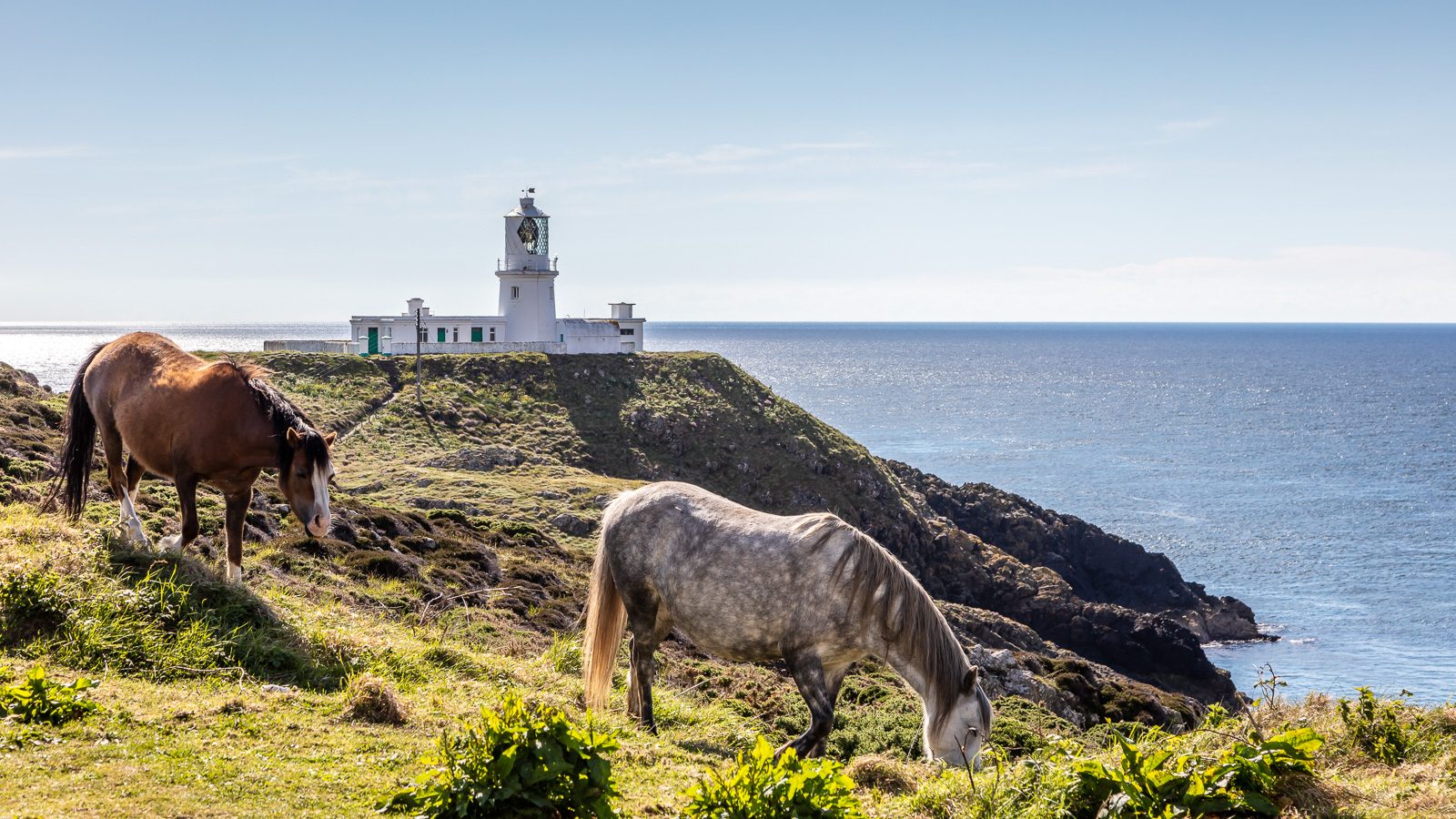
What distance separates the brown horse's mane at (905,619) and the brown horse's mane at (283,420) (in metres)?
4.99

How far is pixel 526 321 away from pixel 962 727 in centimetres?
6660

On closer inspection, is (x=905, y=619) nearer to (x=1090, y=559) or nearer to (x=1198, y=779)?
(x=1198, y=779)

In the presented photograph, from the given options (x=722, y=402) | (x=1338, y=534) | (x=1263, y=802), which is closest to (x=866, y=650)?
(x=1263, y=802)

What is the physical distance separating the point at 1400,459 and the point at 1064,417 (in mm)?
40812

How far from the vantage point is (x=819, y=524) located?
30.5ft

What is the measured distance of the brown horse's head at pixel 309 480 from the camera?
9977mm

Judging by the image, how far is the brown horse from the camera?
33.2 feet

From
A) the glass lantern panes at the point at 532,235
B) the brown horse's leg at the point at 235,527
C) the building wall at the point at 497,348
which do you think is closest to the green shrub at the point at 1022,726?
the brown horse's leg at the point at 235,527

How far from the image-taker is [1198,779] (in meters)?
5.88

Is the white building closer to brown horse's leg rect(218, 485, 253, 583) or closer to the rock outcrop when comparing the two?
the rock outcrop

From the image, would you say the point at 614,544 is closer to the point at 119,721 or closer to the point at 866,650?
the point at 866,650

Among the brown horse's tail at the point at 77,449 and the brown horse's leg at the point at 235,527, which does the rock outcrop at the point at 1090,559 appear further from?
the brown horse's tail at the point at 77,449

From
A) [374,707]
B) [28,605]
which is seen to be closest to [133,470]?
[28,605]

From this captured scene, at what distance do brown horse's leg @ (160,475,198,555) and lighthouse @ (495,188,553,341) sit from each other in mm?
62667
